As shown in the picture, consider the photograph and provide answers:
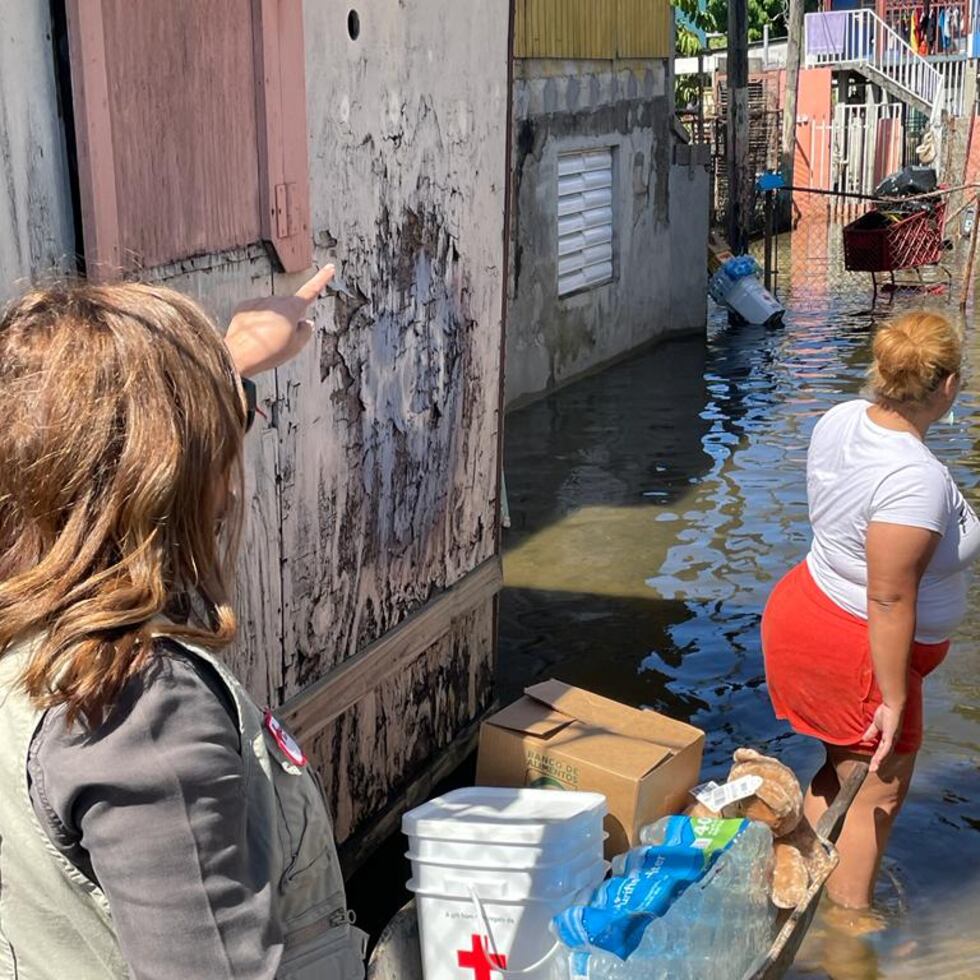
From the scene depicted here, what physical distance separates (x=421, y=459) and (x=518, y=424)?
6.89 m

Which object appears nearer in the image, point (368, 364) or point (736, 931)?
point (736, 931)

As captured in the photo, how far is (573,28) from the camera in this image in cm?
1245

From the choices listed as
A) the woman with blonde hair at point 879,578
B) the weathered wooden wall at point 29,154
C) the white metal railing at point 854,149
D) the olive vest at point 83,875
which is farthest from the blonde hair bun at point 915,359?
the white metal railing at point 854,149

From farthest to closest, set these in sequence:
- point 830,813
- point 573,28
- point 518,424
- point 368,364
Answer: point 573,28 → point 518,424 → point 368,364 → point 830,813

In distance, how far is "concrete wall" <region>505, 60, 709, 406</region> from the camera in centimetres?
1180

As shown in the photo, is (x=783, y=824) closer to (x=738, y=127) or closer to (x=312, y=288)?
(x=312, y=288)

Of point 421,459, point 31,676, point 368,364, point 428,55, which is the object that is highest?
point 428,55

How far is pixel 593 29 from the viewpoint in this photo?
12852 mm

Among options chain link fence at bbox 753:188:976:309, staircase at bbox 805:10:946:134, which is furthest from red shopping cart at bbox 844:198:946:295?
staircase at bbox 805:10:946:134

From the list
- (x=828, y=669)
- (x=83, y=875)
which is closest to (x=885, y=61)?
(x=828, y=669)

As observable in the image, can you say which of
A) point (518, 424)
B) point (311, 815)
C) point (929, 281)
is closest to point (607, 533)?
point (518, 424)

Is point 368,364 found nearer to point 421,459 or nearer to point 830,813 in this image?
point 421,459

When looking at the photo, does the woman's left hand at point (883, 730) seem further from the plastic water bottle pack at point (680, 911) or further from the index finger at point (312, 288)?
the index finger at point (312, 288)

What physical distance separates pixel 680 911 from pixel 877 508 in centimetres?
117
